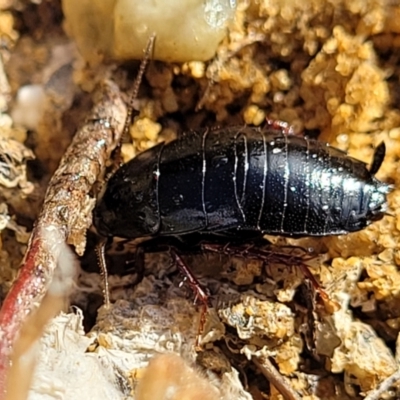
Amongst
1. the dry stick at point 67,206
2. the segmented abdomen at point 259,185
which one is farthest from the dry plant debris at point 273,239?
the segmented abdomen at point 259,185

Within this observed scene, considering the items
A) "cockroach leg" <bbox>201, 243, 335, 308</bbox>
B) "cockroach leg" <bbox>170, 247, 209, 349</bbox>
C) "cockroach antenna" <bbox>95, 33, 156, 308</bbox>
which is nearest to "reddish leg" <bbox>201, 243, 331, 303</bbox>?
"cockroach leg" <bbox>201, 243, 335, 308</bbox>

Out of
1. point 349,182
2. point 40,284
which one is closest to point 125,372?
point 40,284

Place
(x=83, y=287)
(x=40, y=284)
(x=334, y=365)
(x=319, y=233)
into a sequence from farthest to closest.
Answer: (x=83, y=287), (x=319, y=233), (x=334, y=365), (x=40, y=284)

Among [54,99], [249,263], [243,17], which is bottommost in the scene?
[249,263]

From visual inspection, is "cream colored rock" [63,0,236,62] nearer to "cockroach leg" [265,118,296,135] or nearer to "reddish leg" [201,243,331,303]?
"cockroach leg" [265,118,296,135]

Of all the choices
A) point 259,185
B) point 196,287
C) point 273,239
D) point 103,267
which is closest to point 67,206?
point 103,267

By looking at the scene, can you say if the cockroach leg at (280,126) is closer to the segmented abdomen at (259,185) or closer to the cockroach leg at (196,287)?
the segmented abdomen at (259,185)

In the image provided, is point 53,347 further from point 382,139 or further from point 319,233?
point 382,139

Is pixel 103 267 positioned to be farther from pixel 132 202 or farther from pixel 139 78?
pixel 139 78
